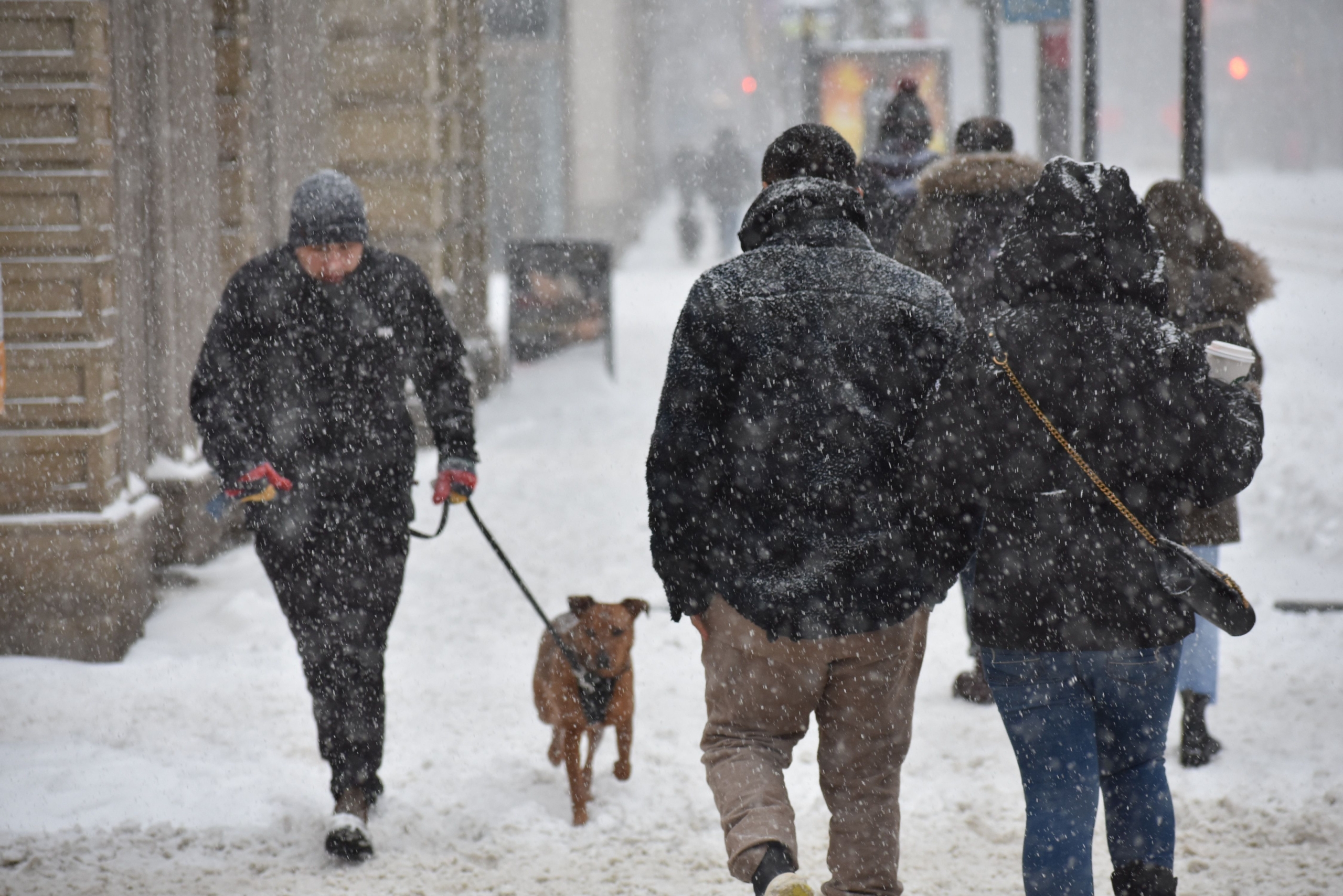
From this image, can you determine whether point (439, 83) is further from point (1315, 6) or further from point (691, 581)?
point (1315, 6)

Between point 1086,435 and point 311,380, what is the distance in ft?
8.37

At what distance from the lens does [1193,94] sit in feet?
23.7

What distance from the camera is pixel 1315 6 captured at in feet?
195

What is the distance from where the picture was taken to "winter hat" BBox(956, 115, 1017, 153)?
20.6 ft

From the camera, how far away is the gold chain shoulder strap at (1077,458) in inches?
127

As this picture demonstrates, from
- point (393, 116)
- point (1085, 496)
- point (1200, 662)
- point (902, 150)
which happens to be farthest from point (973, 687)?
point (393, 116)

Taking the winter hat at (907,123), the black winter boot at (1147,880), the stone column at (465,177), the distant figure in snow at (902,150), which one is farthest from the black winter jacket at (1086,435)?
the stone column at (465,177)

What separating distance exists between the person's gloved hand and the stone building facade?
2.44m

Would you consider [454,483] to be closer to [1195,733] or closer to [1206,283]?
[1206,283]

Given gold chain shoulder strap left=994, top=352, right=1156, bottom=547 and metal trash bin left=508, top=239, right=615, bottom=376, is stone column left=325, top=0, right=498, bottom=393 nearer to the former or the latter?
metal trash bin left=508, top=239, right=615, bottom=376

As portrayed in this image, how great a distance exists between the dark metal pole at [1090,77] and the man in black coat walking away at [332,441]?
4.33 meters

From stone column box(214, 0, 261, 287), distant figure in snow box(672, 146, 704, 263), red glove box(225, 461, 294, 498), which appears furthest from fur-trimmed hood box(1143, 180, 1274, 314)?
distant figure in snow box(672, 146, 704, 263)

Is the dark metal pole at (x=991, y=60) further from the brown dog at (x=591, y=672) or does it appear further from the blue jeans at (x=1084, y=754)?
the blue jeans at (x=1084, y=754)

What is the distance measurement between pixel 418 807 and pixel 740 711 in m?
2.05
